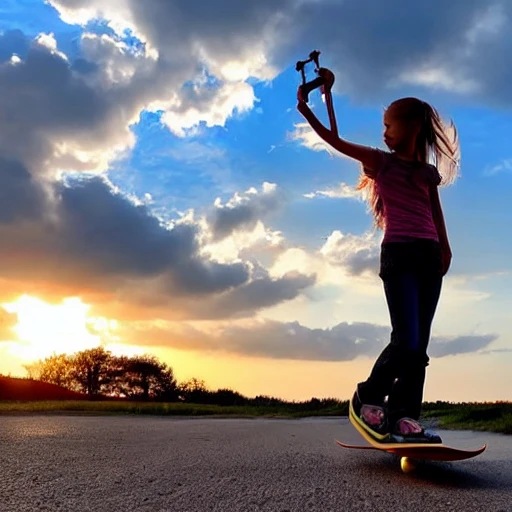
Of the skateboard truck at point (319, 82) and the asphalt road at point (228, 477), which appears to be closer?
the asphalt road at point (228, 477)

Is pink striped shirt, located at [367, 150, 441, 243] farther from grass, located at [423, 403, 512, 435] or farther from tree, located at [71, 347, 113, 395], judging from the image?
tree, located at [71, 347, 113, 395]

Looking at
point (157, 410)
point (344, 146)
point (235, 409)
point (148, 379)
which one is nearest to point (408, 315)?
point (344, 146)

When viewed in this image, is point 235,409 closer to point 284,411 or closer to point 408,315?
point 284,411

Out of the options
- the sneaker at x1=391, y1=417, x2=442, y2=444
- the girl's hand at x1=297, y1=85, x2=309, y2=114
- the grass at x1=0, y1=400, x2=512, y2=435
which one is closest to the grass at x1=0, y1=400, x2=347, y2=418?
the grass at x1=0, y1=400, x2=512, y2=435

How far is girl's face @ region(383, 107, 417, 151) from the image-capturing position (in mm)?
4613

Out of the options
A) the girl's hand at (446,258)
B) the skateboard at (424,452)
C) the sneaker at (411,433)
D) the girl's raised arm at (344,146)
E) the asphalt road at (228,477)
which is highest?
the girl's raised arm at (344,146)

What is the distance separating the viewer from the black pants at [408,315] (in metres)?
4.16

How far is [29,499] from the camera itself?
312 centimetres

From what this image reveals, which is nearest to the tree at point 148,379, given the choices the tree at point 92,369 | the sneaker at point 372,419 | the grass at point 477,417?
the tree at point 92,369

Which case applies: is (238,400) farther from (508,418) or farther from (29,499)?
(29,499)

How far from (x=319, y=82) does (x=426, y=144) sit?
89 centimetres

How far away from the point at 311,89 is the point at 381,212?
3.19 ft

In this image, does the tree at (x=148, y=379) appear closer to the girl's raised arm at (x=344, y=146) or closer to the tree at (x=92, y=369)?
the tree at (x=92, y=369)

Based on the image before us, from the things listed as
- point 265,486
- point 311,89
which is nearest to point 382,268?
point 311,89
